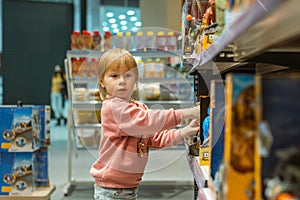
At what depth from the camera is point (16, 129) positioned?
2.82 meters

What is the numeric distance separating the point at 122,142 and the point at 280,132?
1.15m

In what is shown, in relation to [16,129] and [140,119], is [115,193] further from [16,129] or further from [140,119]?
[16,129]

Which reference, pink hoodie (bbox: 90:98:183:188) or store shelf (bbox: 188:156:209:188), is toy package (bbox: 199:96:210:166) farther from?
pink hoodie (bbox: 90:98:183:188)

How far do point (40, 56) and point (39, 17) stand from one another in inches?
39.9

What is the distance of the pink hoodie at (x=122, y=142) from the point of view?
61.1 inches

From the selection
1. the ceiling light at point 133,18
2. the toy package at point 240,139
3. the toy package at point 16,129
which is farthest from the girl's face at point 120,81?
the ceiling light at point 133,18

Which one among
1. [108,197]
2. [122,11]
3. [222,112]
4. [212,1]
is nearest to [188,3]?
→ [212,1]

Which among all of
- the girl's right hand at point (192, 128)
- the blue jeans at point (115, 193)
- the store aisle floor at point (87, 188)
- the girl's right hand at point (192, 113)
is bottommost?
the store aisle floor at point (87, 188)

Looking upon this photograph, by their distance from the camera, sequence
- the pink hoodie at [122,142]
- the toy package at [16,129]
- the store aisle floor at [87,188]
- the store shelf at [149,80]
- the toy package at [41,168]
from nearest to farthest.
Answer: the pink hoodie at [122,142]
the toy package at [16,129]
the toy package at [41,168]
the store aisle floor at [87,188]
the store shelf at [149,80]

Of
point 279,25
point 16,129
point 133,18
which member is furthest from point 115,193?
point 133,18

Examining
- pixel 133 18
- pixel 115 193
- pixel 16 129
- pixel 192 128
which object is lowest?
pixel 115 193

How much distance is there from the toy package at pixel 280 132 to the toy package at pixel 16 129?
2457 millimetres

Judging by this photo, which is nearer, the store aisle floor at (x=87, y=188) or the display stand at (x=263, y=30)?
the display stand at (x=263, y=30)

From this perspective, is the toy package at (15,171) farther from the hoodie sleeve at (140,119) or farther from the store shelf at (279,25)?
the store shelf at (279,25)
